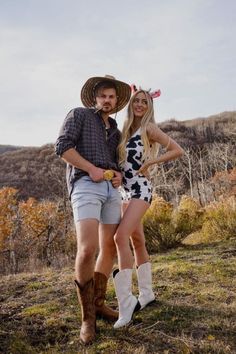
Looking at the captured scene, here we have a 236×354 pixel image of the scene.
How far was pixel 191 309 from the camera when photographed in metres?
3.56

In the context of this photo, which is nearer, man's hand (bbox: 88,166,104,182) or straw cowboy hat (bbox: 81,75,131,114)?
man's hand (bbox: 88,166,104,182)

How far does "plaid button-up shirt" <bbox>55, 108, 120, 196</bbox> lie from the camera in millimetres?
3219

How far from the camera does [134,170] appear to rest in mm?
3574

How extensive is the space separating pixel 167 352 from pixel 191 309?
34.8 inches

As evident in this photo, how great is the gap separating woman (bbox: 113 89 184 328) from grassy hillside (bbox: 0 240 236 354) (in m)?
0.18

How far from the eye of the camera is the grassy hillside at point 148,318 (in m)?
2.89

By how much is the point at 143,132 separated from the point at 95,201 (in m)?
0.80

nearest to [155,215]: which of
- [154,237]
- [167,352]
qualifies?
[154,237]

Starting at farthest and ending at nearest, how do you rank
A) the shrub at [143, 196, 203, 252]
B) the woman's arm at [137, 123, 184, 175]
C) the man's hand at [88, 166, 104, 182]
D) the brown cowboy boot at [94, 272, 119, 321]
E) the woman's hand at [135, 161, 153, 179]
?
1. the shrub at [143, 196, 203, 252]
2. the woman's arm at [137, 123, 184, 175]
3. the woman's hand at [135, 161, 153, 179]
4. the brown cowboy boot at [94, 272, 119, 321]
5. the man's hand at [88, 166, 104, 182]

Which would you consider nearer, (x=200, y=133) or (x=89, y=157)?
(x=89, y=157)

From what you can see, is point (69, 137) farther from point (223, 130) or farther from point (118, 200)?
point (223, 130)

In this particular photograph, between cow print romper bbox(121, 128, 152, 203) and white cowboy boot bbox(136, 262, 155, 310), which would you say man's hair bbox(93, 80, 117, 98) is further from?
white cowboy boot bbox(136, 262, 155, 310)

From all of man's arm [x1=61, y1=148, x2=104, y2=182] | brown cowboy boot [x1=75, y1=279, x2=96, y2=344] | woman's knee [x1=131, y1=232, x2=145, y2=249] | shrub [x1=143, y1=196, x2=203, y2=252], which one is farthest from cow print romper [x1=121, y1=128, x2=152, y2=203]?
shrub [x1=143, y1=196, x2=203, y2=252]

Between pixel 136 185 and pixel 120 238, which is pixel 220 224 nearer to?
pixel 136 185
